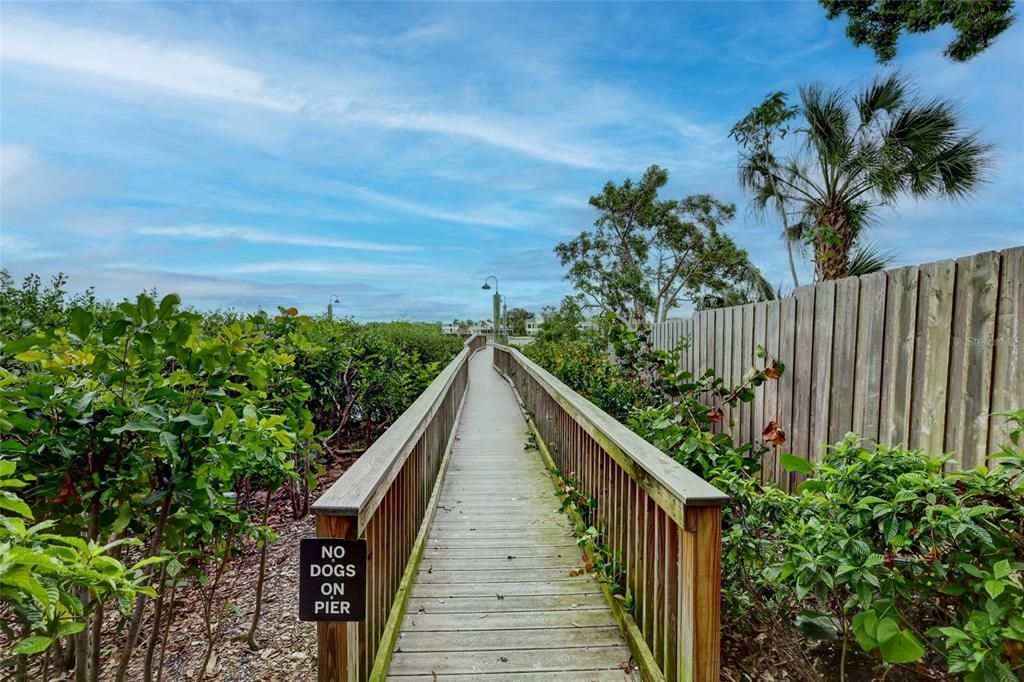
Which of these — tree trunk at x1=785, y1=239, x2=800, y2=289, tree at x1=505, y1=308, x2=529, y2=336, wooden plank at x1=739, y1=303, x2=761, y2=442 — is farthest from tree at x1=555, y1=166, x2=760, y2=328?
tree at x1=505, y1=308, x2=529, y2=336

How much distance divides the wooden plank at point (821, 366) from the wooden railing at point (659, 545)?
1.31 m

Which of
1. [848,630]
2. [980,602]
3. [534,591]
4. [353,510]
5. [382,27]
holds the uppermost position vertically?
[382,27]

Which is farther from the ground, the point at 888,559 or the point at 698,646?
the point at 888,559

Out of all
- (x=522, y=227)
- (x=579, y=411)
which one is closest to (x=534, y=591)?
(x=579, y=411)

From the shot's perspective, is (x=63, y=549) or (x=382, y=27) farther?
(x=382, y=27)

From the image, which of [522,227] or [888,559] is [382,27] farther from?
[522,227]

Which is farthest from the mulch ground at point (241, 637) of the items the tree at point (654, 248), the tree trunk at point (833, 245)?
the tree at point (654, 248)

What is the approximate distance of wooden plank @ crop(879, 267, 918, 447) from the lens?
8.97 feet

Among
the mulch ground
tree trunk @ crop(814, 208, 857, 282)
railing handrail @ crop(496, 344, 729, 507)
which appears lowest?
the mulch ground

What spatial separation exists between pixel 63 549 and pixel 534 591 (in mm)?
2579

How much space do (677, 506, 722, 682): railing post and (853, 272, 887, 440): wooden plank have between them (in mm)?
1617

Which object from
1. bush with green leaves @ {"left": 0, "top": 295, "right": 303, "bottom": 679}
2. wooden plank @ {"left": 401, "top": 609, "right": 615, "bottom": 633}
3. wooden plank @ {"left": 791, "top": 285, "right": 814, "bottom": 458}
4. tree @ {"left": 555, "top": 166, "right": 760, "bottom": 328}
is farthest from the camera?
tree @ {"left": 555, "top": 166, "right": 760, "bottom": 328}

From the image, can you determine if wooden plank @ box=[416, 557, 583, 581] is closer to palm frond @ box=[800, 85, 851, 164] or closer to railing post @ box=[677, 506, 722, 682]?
railing post @ box=[677, 506, 722, 682]

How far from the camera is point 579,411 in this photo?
12.8 feet
